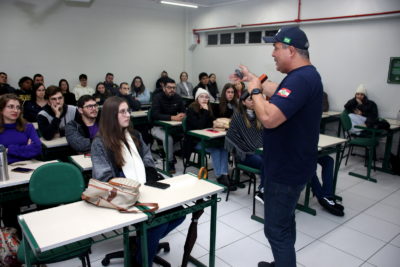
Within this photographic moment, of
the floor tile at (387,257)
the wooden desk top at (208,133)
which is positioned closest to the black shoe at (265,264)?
the floor tile at (387,257)

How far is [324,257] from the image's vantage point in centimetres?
264

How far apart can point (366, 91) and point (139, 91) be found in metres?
5.13

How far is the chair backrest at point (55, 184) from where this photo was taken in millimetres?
2104

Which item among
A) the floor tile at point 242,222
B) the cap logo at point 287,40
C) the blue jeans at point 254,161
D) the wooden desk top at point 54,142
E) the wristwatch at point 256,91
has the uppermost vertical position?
the cap logo at point 287,40

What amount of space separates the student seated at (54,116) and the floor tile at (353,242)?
2.89 metres

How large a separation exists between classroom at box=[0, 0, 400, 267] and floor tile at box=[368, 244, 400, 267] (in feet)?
0.05

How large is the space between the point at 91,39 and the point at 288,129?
716cm

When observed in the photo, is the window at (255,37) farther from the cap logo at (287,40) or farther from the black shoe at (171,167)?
the cap logo at (287,40)

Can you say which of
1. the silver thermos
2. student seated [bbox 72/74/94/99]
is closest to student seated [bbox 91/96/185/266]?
the silver thermos

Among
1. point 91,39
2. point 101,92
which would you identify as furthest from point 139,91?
point 91,39

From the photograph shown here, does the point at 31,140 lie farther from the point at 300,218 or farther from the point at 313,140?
the point at 300,218

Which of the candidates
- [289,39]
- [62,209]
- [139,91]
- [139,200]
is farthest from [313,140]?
[139,91]

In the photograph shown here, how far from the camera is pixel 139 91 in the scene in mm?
8000

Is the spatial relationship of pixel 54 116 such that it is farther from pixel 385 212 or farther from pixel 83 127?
pixel 385 212
